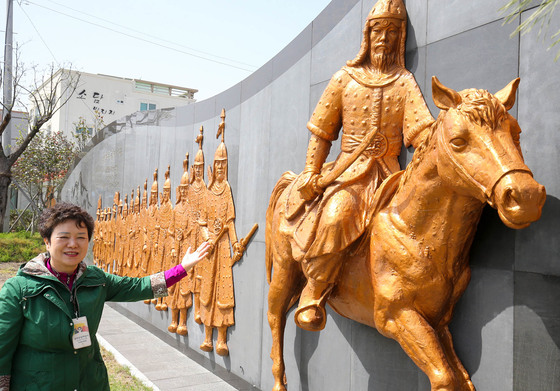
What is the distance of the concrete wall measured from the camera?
7.47 ft

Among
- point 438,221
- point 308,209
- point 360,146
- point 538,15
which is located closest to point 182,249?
point 308,209

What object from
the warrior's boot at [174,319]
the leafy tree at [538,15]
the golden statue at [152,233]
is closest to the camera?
the leafy tree at [538,15]

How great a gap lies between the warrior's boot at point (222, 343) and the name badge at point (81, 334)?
312 centimetres

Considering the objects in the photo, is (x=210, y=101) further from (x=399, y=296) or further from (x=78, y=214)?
(x=399, y=296)

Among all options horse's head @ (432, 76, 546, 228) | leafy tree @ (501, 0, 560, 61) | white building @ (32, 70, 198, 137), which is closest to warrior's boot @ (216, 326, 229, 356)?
horse's head @ (432, 76, 546, 228)

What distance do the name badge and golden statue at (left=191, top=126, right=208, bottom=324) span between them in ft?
11.1

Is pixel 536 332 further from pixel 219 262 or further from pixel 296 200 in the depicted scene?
pixel 219 262

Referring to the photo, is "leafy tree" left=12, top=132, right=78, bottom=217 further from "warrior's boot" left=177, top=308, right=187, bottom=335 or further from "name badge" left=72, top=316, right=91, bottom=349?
"name badge" left=72, top=316, right=91, bottom=349

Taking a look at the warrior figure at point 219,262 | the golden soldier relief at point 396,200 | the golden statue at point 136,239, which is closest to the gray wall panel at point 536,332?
the golden soldier relief at point 396,200

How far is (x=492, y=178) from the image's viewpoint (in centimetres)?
196

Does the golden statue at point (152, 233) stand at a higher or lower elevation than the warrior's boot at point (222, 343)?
higher

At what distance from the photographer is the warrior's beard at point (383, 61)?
305 cm

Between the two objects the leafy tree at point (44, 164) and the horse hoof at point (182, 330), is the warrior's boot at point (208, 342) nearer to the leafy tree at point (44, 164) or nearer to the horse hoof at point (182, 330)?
the horse hoof at point (182, 330)

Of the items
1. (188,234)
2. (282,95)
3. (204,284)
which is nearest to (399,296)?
(282,95)
